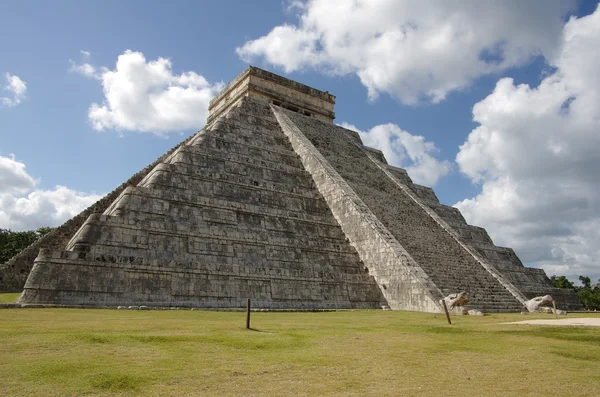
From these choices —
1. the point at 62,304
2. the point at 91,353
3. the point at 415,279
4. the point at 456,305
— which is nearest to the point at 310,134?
the point at 415,279

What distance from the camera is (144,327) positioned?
7.48 meters

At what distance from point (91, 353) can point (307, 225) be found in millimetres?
11544

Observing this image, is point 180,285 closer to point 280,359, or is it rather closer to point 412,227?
point 280,359

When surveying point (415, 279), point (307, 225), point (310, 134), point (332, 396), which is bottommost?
point (332, 396)

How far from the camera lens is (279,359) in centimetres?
568

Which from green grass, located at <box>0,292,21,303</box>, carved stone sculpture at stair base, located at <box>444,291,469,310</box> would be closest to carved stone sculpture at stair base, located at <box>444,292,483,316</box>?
carved stone sculpture at stair base, located at <box>444,291,469,310</box>

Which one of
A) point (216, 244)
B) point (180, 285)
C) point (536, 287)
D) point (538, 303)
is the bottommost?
point (538, 303)

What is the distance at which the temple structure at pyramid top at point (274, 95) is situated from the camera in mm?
26219

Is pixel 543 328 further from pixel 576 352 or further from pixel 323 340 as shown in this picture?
pixel 323 340

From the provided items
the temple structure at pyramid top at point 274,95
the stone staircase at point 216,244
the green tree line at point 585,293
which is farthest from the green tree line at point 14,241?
the green tree line at point 585,293

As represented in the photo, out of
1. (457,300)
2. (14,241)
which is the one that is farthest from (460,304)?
(14,241)

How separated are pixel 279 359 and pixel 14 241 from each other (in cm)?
3193

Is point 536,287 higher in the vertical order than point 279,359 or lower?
higher

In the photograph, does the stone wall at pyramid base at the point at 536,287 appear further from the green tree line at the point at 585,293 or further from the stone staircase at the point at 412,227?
the green tree line at the point at 585,293
